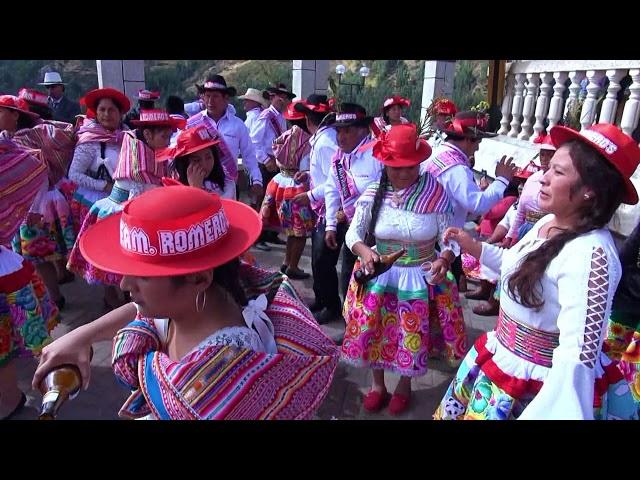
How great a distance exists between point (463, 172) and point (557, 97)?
3.25 m

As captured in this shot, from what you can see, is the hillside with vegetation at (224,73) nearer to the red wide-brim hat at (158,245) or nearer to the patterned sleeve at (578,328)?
the patterned sleeve at (578,328)

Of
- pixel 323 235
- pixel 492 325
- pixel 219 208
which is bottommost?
pixel 492 325

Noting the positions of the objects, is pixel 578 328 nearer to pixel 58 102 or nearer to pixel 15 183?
pixel 15 183

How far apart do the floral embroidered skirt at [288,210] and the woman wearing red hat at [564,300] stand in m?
3.42

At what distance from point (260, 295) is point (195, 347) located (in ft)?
1.04

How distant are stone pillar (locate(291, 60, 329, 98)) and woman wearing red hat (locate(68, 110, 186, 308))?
6.13 m

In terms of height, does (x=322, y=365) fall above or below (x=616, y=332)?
above

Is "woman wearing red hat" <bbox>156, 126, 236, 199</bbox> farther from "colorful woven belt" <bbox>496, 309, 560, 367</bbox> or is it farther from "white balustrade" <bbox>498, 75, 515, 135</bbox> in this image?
"white balustrade" <bbox>498, 75, 515, 135</bbox>

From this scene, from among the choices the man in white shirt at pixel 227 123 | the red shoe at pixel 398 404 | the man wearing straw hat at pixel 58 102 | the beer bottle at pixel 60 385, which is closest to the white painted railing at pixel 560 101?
the red shoe at pixel 398 404

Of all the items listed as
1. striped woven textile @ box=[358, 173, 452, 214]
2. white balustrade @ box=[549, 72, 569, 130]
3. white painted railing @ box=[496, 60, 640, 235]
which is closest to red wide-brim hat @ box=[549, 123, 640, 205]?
striped woven textile @ box=[358, 173, 452, 214]

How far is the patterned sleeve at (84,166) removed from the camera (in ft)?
14.0
